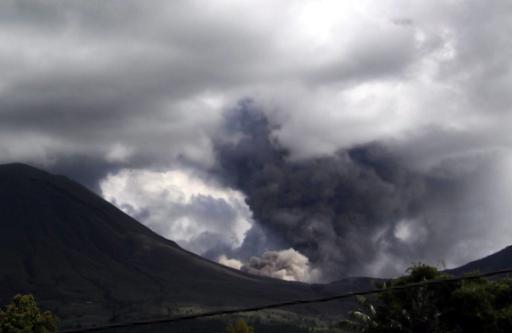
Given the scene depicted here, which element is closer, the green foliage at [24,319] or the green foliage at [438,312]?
the green foliage at [438,312]

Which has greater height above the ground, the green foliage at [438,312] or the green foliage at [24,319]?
the green foliage at [24,319]

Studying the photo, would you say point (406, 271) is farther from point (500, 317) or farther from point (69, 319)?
point (69, 319)

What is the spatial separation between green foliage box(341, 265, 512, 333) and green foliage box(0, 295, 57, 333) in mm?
26271

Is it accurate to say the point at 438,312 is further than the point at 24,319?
No

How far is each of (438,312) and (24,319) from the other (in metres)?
32.4

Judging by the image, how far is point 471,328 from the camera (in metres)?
46.8

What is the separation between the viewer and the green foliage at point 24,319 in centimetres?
5984

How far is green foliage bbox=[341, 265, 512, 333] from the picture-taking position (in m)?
45.9

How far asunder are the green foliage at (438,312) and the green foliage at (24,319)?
26271 mm

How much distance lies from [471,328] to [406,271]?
6277 millimetres

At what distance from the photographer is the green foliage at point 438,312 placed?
45.9 meters

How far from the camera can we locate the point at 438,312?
46500 mm

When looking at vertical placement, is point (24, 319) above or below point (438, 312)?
above

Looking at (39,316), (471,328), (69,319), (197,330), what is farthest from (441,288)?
(69,319)
